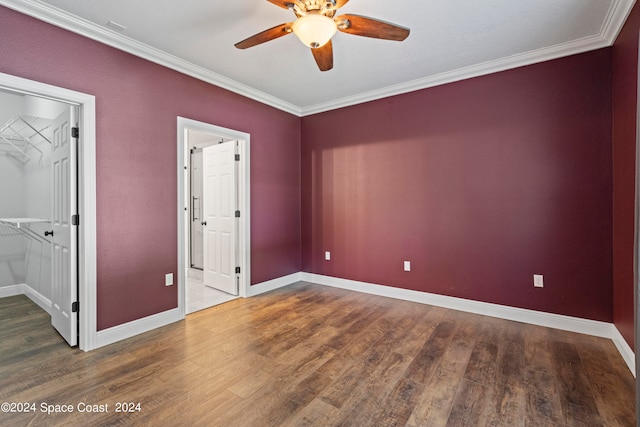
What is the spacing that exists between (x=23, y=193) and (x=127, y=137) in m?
2.63

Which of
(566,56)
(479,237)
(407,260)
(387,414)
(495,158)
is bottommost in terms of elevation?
(387,414)

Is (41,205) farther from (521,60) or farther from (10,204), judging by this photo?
(521,60)

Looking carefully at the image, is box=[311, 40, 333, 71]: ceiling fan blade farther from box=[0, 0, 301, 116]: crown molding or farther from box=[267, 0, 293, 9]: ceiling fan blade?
box=[0, 0, 301, 116]: crown molding

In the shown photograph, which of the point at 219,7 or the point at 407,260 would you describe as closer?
the point at 219,7

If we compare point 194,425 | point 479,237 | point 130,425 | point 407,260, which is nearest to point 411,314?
point 407,260

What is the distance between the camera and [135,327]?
2.83m

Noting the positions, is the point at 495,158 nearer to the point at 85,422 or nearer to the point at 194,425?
the point at 194,425

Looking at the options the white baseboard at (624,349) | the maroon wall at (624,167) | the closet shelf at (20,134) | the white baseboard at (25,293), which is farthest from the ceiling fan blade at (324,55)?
the white baseboard at (25,293)

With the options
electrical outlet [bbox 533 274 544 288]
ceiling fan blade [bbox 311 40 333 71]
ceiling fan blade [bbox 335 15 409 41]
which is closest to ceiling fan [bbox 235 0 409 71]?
ceiling fan blade [bbox 335 15 409 41]

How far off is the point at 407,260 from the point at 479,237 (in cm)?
90

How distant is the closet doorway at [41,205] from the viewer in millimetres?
2564

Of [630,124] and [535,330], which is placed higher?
[630,124]

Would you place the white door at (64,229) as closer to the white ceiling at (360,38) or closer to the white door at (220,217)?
the white ceiling at (360,38)

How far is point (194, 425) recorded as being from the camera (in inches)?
65.5
